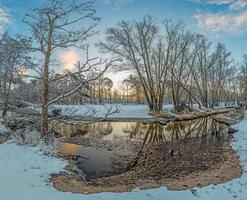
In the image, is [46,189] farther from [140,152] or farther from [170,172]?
[140,152]

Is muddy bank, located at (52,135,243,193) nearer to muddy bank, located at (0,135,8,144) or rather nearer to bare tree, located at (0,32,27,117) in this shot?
muddy bank, located at (0,135,8,144)

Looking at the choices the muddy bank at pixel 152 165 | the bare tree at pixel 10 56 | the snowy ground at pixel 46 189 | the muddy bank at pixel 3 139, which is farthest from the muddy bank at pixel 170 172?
the bare tree at pixel 10 56

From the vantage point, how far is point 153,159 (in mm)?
12953

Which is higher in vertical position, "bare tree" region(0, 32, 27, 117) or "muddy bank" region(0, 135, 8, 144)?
"bare tree" region(0, 32, 27, 117)

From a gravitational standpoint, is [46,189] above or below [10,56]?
below

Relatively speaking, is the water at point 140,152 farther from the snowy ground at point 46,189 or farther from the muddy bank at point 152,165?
the snowy ground at point 46,189

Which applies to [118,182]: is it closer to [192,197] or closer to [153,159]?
[192,197]

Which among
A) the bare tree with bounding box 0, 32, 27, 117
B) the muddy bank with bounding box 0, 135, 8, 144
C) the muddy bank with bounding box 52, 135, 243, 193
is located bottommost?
the muddy bank with bounding box 52, 135, 243, 193

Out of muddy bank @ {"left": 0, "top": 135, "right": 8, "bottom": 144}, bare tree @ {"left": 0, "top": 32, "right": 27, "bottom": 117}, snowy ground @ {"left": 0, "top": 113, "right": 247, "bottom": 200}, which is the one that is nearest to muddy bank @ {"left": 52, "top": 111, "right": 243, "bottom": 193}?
snowy ground @ {"left": 0, "top": 113, "right": 247, "bottom": 200}

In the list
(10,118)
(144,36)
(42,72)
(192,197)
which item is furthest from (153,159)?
(144,36)

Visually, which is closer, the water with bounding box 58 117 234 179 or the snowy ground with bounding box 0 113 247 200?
the snowy ground with bounding box 0 113 247 200

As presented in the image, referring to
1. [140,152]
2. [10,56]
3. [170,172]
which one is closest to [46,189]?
[170,172]

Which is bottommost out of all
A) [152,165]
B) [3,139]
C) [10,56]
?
[152,165]

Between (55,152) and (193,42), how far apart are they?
38822 mm
